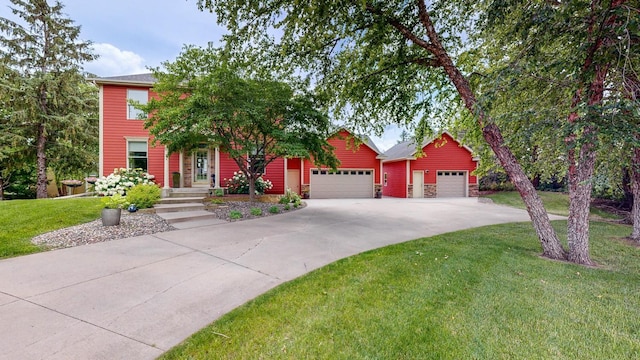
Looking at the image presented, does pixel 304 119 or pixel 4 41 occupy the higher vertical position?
pixel 4 41

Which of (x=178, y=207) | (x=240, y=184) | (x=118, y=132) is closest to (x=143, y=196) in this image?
(x=178, y=207)

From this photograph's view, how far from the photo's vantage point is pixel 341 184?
1752 centimetres

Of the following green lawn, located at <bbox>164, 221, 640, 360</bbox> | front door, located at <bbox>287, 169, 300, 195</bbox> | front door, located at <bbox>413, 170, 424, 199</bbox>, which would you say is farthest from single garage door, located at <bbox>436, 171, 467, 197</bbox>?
green lawn, located at <bbox>164, 221, 640, 360</bbox>

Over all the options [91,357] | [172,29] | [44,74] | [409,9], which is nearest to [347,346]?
[91,357]

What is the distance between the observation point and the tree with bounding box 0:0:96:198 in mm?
12047

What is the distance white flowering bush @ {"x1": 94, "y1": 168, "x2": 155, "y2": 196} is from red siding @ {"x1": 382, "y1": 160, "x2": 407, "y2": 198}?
1511 centimetres

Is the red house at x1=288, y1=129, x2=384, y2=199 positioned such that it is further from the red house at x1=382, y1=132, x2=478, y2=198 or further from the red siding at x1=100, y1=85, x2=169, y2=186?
the red siding at x1=100, y1=85, x2=169, y2=186

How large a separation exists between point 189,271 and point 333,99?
229 inches

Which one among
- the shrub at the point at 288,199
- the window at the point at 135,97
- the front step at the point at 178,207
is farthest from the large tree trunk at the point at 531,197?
the window at the point at 135,97

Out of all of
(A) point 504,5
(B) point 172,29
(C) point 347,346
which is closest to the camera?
(C) point 347,346

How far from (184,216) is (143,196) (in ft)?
5.83

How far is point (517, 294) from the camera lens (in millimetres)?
3152

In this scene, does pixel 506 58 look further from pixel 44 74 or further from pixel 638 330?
pixel 44 74

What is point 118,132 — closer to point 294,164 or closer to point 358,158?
point 294,164
